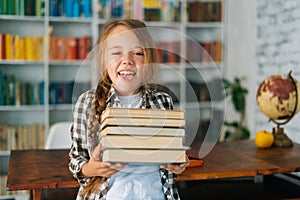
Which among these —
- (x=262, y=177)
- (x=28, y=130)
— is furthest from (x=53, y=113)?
(x=262, y=177)

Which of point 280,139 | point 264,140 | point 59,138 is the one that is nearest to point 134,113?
point 264,140

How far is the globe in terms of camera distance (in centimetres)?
218

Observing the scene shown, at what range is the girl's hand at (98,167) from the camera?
3.87ft

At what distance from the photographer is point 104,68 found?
1207mm

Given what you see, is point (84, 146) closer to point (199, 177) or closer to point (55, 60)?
point (199, 177)

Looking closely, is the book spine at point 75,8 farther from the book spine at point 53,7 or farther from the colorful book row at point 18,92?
the colorful book row at point 18,92

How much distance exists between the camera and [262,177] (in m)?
2.24

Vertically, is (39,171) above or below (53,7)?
below

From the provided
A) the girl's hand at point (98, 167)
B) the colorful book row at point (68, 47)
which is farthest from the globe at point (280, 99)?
the colorful book row at point (68, 47)

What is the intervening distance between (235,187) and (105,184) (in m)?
0.88

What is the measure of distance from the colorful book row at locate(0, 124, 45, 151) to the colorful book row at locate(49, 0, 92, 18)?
3.29ft

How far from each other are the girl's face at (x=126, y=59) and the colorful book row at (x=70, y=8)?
9.83 ft

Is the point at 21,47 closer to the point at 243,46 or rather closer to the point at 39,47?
the point at 39,47

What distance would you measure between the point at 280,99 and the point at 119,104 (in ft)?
3.50
